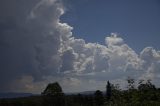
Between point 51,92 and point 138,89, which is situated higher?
point 51,92

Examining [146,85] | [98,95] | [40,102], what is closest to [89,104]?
[98,95]

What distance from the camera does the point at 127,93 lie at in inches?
1877

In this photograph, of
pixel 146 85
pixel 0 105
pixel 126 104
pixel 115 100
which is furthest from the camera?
pixel 0 105

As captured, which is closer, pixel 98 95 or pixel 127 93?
pixel 127 93

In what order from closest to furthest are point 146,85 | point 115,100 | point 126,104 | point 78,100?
point 126,104, point 115,100, point 146,85, point 78,100

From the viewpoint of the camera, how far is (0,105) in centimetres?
14125

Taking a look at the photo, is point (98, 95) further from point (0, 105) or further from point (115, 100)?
point (115, 100)

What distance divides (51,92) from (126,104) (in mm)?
85188

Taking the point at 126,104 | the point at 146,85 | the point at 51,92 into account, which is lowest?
the point at 126,104

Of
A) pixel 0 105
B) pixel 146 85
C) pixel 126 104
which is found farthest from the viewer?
pixel 0 105

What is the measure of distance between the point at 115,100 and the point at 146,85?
6135 millimetres

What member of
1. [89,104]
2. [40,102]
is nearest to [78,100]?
[89,104]

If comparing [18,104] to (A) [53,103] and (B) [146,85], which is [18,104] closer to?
(A) [53,103]

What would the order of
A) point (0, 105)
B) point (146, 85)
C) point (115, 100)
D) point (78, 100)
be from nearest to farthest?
1. point (115, 100)
2. point (146, 85)
3. point (0, 105)
4. point (78, 100)
